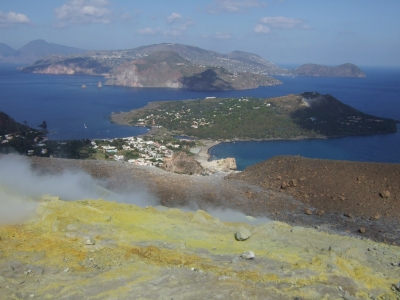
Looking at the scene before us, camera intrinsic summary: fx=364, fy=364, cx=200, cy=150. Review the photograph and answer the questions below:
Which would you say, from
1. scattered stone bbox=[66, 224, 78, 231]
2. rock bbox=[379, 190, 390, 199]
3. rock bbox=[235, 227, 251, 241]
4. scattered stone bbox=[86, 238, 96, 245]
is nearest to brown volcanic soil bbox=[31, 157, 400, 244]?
rock bbox=[379, 190, 390, 199]

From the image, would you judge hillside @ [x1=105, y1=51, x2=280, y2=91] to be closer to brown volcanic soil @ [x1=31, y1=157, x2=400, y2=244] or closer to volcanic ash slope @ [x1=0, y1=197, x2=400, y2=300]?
brown volcanic soil @ [x1=31, y1=157, x2=400, y2=244]

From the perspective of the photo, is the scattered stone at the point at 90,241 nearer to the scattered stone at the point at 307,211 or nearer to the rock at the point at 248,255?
the rock at the point at 248,255

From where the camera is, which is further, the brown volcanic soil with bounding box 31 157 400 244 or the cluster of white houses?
the cluster of white houses

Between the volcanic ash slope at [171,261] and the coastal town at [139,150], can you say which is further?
the coastal town at [139,150]

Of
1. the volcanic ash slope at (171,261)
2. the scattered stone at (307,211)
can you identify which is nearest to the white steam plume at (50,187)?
the volcanic ash slope at (171,261)

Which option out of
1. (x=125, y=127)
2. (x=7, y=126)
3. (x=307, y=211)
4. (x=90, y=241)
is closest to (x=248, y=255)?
(x=90, y=241)
